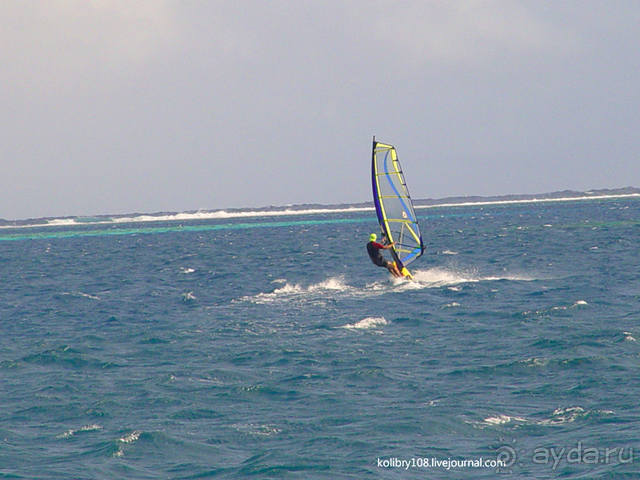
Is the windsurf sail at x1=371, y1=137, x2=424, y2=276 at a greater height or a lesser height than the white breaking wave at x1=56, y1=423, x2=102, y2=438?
greater

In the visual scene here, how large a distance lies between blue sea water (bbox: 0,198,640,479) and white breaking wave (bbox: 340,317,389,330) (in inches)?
1.3

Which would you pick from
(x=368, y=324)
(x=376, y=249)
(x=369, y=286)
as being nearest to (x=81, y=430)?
(x=368, y=324)

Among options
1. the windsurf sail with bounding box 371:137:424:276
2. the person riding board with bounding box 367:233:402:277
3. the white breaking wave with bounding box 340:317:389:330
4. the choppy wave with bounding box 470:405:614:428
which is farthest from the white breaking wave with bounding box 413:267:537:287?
the choppy wave with bounding box 470:405:614:428

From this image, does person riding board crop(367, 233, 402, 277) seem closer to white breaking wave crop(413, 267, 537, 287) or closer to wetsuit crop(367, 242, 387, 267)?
wetsuit crop(367, 242, 387, 267)

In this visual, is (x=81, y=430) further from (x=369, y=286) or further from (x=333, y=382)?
(x=369, y=286)

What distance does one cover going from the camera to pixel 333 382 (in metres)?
15.6

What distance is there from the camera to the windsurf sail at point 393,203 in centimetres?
2869

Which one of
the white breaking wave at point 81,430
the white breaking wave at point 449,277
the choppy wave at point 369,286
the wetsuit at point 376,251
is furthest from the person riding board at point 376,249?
the white breaking wave at point 81,430

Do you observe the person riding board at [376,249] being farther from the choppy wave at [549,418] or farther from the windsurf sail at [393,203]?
the choppy wave at [549,418]

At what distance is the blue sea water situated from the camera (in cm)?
→ 1120

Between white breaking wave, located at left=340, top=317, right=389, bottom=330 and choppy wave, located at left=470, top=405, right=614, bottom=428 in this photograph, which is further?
white breaking wave, located at left=340, top=317, right=389, bottom=330

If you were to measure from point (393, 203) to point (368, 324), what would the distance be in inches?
320

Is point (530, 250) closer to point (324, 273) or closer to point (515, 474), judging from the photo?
point (324, 273)

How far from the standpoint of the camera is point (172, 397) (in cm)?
1495
